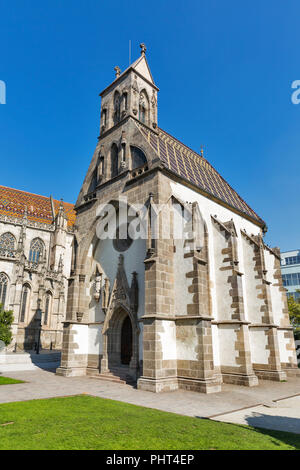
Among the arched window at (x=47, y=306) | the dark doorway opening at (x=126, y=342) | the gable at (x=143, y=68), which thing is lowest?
the dark doorway opening at (x=126, y=342)

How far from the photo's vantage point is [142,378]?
12.4 metres

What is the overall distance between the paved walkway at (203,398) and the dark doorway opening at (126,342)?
170 cm

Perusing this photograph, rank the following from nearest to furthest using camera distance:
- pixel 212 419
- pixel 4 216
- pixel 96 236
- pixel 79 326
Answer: pixel 212 419, pixel 79 326, pixel 96 236, pixel 4 216

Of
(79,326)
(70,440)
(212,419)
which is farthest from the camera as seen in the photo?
(79,326)

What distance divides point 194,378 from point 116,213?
1007 centimetres

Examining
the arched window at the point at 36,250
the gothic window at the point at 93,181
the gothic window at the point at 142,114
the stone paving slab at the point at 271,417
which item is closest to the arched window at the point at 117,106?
the gothic window at the point at 142,114

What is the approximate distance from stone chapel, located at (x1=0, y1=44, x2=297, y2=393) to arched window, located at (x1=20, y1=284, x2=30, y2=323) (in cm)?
2348

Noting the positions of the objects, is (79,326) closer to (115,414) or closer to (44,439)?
(115,414)

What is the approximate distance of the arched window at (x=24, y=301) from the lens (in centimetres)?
3850

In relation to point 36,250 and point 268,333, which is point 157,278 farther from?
point 36,250

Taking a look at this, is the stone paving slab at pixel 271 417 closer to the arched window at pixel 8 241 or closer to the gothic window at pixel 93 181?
the gothic window at pixel 93 181

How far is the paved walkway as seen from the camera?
8273 millimetres

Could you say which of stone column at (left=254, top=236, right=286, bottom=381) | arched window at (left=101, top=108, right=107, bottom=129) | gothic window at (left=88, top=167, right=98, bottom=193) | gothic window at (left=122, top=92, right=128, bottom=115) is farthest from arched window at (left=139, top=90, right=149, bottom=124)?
stone column at (left=254, top=236, right=286, bottom=381)
